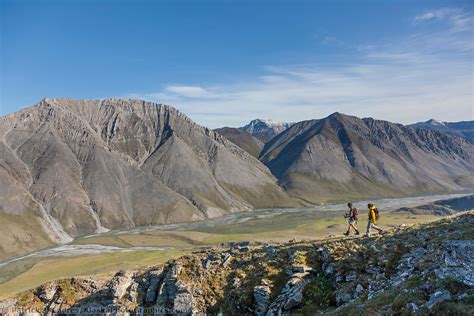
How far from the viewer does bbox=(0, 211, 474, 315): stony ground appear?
1952 centimetres

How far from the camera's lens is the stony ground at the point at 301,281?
19.5 metres

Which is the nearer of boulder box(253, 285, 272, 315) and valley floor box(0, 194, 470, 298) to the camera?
boulder box(253, 285, 272, 315)

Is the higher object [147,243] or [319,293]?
[319,293]

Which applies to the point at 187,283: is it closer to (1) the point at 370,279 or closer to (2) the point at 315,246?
(2) the point at 315,246

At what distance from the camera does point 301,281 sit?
28047 mm

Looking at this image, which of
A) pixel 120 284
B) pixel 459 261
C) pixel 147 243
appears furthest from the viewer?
pixel 147 243

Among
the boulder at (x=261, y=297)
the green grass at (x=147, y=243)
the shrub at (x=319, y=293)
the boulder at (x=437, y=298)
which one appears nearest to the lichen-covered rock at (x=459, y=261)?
the boulder at (x=437, y=298)

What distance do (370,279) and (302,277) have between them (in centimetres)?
491

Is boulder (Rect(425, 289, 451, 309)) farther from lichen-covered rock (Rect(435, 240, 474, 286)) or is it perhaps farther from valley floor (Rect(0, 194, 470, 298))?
valley floor (Rect(0, 194, 470, 298))

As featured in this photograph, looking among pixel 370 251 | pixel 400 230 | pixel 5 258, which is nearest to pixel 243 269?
pixel 370 251

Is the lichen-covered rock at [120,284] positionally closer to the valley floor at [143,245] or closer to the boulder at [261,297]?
the boulder at [261,297]

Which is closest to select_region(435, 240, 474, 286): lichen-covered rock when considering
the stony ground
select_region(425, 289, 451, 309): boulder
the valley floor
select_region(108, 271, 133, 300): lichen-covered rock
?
the stony ground

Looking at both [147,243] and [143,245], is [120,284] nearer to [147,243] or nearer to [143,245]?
[143,245]

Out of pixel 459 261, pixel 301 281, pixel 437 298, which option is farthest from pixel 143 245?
pixel 437 298
